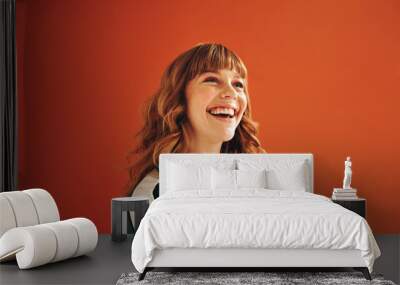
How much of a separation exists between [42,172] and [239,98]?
94.5 inches

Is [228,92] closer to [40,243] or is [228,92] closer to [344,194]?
[344,194]

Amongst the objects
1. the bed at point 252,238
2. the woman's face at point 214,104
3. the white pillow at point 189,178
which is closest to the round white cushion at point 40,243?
the bed at point 252,238

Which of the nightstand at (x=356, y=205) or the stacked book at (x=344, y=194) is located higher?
the stacked book at (x=344, y=194)

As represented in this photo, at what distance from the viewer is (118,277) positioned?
508cm

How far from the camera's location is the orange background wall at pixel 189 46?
7.23 m

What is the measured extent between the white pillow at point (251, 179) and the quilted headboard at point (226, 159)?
0.42 metres

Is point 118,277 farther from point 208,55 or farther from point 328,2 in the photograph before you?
point 328,2

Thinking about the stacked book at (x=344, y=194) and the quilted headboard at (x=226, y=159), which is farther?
the quilted headboard at (x=226, y=159)

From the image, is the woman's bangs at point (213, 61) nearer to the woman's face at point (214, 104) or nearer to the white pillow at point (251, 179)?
the woman's face at point (214, 104)

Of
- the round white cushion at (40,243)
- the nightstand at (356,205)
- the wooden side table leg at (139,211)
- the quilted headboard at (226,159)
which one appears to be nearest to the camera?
the round white cushion at (40,243)

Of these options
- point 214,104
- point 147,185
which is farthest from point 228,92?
point 147,185

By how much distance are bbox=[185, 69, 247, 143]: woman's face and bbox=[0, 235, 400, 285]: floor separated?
166cm

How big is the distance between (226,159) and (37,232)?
2498mm

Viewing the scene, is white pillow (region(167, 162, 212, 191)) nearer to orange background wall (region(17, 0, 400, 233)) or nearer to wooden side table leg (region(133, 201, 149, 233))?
wooden side table leg (region(133, 201, 149, 233))
